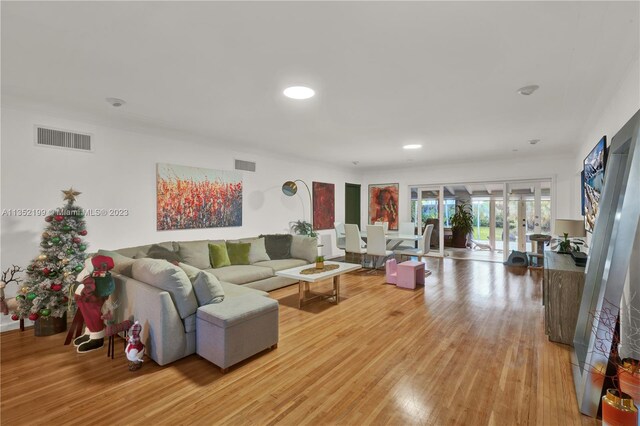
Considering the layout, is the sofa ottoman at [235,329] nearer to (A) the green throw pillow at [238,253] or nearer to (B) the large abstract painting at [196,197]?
(A) the green throw pillow at [238,253]

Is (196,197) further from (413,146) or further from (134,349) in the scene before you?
(413,146)

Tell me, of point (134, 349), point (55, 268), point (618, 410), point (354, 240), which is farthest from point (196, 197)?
point (618, 410)

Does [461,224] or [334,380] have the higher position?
[461,224]

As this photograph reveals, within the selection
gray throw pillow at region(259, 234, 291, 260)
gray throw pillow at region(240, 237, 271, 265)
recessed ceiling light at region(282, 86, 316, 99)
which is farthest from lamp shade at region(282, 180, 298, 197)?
recessed ceiling light at region(282, 86, 316, 99)

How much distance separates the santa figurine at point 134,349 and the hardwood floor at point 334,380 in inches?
2.9

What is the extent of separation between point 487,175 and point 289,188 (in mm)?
4917

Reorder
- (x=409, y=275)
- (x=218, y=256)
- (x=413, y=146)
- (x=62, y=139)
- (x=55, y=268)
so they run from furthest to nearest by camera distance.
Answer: (x=413, y=146) → (x=409, y=275) → (x=218, y=256) → (x=62, y=139) → (x=55, y=268)

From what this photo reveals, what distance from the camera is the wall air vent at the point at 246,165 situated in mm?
5637

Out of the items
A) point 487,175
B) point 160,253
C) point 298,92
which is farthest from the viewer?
point 487,175

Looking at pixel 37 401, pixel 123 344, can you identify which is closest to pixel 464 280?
pixel 123 344

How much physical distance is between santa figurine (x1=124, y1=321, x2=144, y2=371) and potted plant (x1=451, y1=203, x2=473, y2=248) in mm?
9270

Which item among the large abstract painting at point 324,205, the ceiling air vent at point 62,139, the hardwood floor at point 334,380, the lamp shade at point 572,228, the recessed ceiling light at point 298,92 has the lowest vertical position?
the hardwood floor at point 334,380

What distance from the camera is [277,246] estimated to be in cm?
576

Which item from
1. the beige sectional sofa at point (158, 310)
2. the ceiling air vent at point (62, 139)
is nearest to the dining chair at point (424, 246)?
the beige sectional sofa at point (158, 310)
